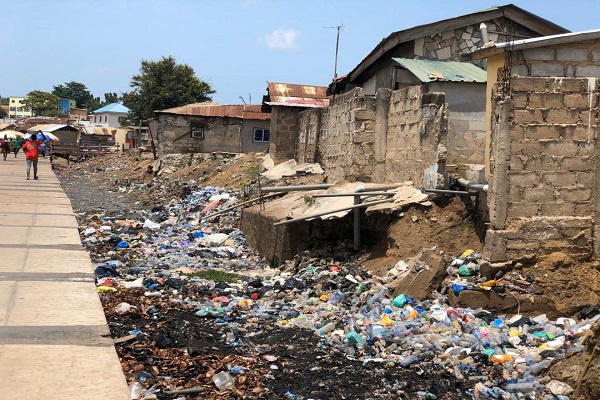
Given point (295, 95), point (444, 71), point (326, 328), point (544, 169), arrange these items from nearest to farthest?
1. point (326, 328)
2. point (544, 169)
3. point (444, 71)
4. point (295, 95)

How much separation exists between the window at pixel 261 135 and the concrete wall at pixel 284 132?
10.7m

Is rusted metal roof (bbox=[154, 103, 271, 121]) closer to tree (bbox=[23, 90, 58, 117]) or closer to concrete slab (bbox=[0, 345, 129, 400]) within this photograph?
concrete slab (bbox=[0, 345, 129, 400])

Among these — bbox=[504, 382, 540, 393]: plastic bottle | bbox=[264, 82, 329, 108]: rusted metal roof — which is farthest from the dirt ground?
bbox=[264, 82, 329, 108]: rusted metal roof

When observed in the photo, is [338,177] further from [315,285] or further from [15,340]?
[15,340]

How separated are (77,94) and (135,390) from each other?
123321 mm

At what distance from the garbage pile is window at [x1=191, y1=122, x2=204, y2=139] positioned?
63.2 feet

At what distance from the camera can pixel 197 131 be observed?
95.7 ft

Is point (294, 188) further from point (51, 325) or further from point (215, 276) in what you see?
point (51, 325)

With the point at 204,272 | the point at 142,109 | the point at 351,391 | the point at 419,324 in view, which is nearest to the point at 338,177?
the point at 204,272

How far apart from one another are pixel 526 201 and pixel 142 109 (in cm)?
4518

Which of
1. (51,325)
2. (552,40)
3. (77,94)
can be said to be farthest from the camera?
(77,94)

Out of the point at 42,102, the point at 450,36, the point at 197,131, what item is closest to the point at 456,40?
the point at 450,36

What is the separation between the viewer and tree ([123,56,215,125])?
4940 centimetres

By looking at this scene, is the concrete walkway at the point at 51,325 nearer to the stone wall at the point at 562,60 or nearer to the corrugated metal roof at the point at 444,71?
the stone wall at the point at 562,60
